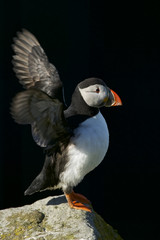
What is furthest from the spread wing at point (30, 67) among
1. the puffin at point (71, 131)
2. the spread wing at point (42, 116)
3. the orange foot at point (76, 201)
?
the orange foot at point (76, 201)

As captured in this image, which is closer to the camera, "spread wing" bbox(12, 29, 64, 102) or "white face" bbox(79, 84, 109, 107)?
"white face" bbox(79, 84, 109, 107)

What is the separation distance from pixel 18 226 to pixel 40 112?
707 mm

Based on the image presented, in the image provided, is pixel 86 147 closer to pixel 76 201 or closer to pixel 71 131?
pixel 71 131

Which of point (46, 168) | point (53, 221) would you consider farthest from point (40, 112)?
point (53, 221)

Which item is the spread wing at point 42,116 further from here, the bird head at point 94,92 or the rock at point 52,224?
the rock at point 52,224

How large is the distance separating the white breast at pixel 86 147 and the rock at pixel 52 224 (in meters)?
0.23

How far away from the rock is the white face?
0.70m

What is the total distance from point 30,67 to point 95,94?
64 centimetres

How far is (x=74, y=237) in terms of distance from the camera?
230cm

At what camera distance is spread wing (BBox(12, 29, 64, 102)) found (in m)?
2.89

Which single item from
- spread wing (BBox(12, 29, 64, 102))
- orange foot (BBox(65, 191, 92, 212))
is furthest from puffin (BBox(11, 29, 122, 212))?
spread wing (BBox(12, 29, 64, 102))

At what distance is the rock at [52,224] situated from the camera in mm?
2355

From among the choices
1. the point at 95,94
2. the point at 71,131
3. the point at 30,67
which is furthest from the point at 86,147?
the point at 30,67

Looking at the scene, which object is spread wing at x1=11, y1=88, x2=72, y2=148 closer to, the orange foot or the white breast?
the white breast
